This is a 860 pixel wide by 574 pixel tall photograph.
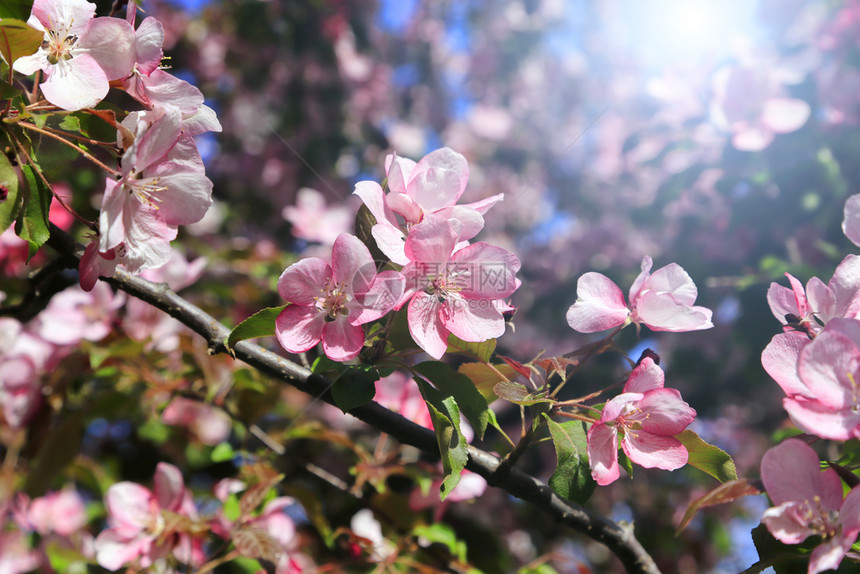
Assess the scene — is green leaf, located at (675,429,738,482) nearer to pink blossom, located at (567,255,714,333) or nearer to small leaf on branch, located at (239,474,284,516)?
pink blossom, located at (567,255,714,333)

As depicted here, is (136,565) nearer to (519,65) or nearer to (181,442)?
(181,442)

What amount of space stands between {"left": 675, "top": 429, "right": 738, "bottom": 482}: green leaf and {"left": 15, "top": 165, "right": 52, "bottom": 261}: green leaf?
67cm

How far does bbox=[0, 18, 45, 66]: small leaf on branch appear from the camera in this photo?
0.50m

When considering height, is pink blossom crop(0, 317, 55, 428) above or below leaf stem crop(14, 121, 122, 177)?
below

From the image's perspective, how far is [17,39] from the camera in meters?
0.51

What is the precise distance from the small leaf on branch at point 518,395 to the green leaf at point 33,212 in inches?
18.8

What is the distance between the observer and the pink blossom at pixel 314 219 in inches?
66.7

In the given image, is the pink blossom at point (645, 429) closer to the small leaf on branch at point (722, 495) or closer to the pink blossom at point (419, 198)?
the small leaf on branch at point (722, 495)

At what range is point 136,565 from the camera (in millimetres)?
871

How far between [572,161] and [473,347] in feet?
10.4

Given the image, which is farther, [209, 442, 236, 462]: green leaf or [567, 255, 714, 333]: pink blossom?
[209, 442, 236, 462]: green leaf

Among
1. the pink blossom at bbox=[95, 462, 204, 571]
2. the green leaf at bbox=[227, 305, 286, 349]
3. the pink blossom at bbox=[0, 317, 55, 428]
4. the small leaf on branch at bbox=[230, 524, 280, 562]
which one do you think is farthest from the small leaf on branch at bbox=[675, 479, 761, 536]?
the pink blossom at bbox=[0, 317, 55, 428]

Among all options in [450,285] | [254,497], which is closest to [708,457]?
[450,285]

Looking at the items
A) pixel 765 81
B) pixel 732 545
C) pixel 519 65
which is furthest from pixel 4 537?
pixel 519 65
